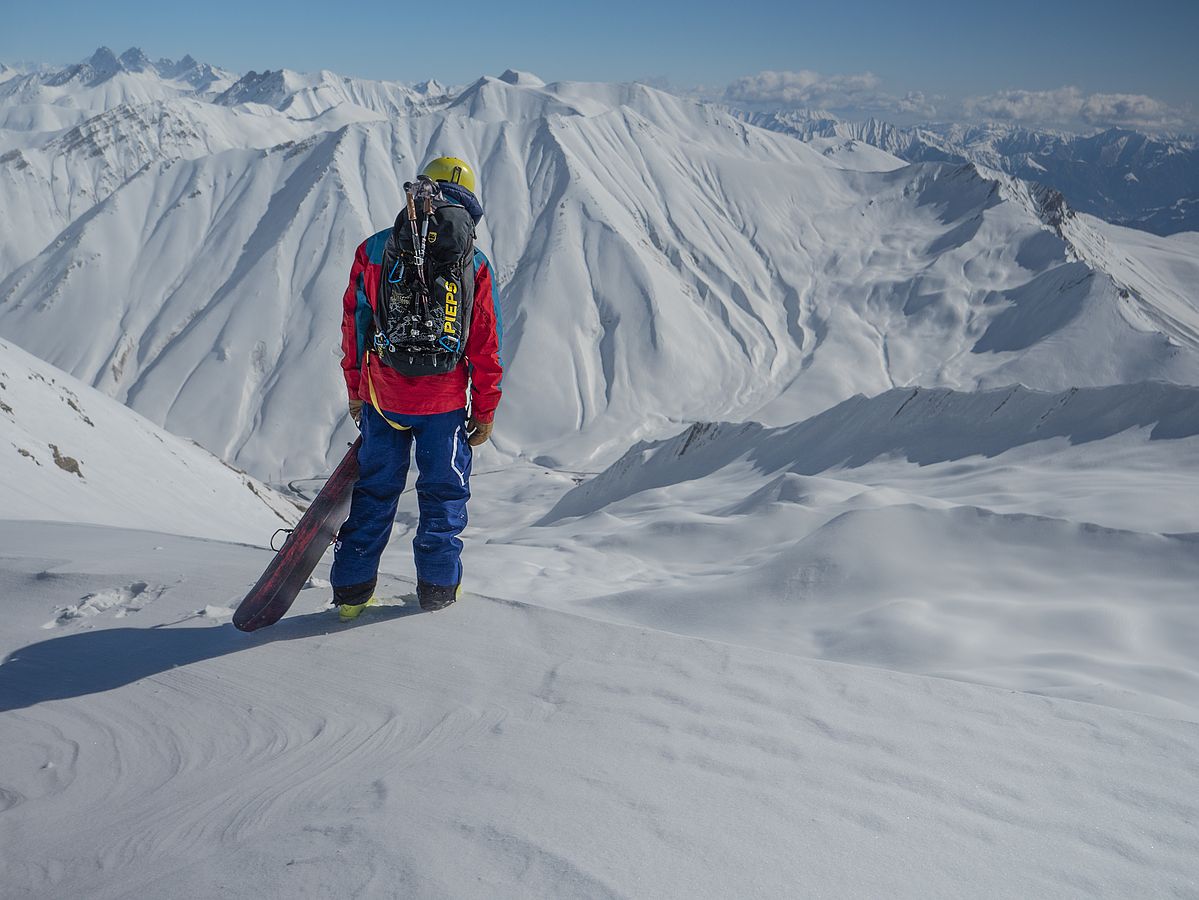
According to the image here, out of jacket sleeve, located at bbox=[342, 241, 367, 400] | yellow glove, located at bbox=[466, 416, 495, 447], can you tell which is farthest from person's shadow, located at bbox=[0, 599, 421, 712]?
jacket sleeve, located at bbox=[342, 241, 367, 400]

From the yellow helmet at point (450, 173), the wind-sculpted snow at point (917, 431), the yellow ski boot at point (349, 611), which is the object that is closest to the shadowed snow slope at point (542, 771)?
the yellow ski boot at point (349, 611)

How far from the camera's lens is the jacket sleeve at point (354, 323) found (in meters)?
4.62

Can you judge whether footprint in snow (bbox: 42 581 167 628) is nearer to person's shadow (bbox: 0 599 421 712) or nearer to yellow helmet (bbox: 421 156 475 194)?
person's shadow (bbox: 0 599 421 712)

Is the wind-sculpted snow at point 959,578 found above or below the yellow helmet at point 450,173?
below

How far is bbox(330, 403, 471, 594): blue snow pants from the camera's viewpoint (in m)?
4.70

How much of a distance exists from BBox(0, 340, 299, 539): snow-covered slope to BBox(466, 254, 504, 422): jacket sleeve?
5.79 meters

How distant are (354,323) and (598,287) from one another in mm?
117754

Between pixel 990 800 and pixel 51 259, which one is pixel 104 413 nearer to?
pixel 990 800

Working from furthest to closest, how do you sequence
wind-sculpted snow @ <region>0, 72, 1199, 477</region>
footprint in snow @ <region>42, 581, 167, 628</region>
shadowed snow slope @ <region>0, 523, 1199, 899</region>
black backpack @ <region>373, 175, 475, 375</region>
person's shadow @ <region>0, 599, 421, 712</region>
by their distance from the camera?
1. wind-sculpted snow @ <region>0, 72, 1199, 477</region>
2. footprint in snow @ <region>42, 581, 167, 628</region>
3. black backpack @ <region>373, 175, 475, 375</region>
4. person's shadow @ <region>0, 599, 421, 712</region>
5. shadowed snow slope @ <region>0, 523, 1199, 899</region>

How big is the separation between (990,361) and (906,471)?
90.1m

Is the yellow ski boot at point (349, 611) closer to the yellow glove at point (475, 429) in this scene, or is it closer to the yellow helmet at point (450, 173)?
the yellow glove at point (475, 429)

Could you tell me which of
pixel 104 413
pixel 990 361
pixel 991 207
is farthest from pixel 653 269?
pixel 104 413

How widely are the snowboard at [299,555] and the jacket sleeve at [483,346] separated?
2.54 ft

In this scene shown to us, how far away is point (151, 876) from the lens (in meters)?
2.37
